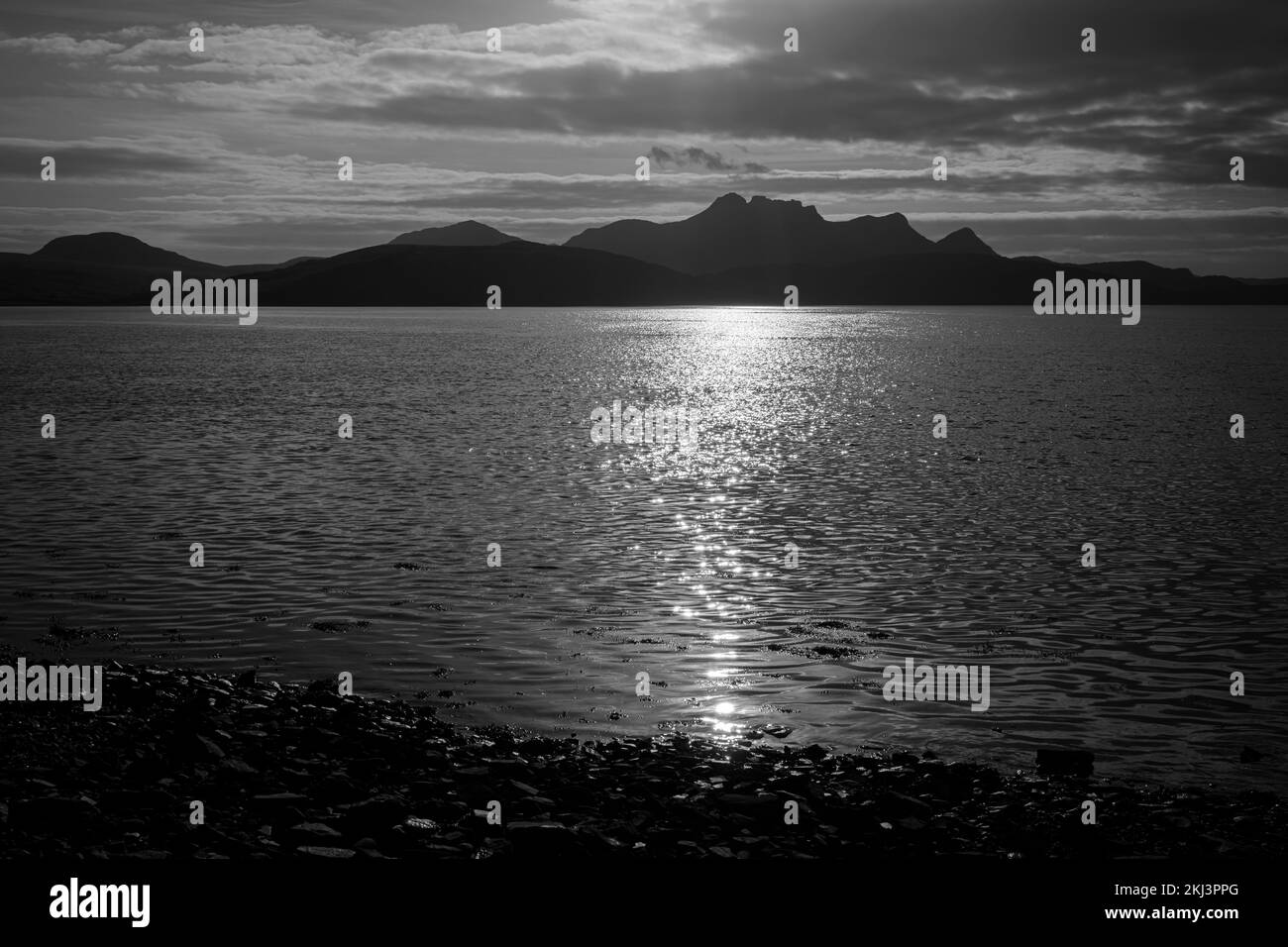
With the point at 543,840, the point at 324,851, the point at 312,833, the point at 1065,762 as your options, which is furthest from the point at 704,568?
the point at 324,851

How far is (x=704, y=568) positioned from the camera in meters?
27.6

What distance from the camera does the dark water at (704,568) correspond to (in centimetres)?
1836

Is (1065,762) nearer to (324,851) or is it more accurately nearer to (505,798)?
(505,798)

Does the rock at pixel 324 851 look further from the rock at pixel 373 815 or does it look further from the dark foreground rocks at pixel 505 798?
the rock at pixel 373 815

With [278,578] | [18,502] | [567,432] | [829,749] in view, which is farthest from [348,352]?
[829,749]

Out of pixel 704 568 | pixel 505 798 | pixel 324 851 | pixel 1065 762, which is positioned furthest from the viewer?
pixel 704 568

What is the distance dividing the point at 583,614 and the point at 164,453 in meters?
31.6

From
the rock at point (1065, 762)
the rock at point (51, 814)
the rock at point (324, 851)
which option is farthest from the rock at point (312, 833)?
the rock at point (1065, 762)

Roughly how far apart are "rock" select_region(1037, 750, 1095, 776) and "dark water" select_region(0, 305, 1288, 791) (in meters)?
0.70

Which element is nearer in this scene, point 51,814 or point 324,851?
point 324,851

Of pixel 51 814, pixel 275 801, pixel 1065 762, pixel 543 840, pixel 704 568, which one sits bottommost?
pixel 1065 762

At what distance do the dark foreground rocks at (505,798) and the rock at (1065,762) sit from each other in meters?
0.03

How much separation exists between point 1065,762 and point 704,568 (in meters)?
13.1

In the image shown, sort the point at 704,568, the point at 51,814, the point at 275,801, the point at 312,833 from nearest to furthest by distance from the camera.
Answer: the point at 51,814, the point at 312,833, the point at 275,801, the point at 704,568
